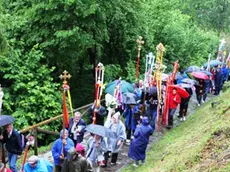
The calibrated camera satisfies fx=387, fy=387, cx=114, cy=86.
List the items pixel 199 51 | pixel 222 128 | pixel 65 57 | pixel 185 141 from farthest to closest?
1. pixel 199 51
2. pixel 65 57
3. pixel 185 141
4. pixel 222 128

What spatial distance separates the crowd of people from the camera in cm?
762

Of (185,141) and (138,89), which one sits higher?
(138,89)

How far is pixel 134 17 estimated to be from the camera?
59.7 ft

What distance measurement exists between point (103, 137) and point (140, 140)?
1196 millimetres

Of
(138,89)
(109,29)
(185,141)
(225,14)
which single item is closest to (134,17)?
(109,29)

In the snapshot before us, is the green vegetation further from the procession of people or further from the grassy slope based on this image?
the grassy slope

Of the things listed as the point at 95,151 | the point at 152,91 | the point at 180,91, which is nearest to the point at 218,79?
the point at 180,91

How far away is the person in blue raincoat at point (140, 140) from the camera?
407 inches

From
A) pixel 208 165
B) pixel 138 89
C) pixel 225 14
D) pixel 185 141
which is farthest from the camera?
pixel 225 14

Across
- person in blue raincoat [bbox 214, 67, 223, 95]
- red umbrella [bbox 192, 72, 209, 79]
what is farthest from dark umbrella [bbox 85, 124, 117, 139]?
person in blue raincoat [bbox 214, 67, 223, 95]

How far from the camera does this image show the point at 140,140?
→ 10.4 metres

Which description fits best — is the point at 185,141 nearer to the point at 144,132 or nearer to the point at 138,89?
the point at 144,132

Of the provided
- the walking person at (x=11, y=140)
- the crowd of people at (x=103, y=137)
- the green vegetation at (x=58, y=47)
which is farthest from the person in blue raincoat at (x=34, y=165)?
the green vegetation at (x=58, y=47)

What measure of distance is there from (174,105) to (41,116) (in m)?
4.88
